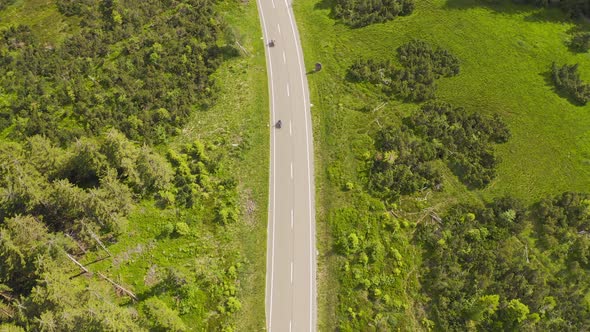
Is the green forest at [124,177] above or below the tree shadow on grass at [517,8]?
below

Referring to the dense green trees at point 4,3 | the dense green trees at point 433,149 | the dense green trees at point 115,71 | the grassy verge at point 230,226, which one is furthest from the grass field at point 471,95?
the dense green trees at point 4,3

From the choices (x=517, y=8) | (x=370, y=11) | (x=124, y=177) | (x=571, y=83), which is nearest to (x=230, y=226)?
(x=124, y=177)

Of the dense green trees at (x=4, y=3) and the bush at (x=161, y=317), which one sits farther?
the dense green trees at (x=4, y=3)

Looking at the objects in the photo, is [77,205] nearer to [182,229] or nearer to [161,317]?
[182,229]

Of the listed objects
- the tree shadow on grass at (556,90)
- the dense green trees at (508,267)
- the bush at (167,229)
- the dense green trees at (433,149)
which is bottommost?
the dense green trees at (508,267)

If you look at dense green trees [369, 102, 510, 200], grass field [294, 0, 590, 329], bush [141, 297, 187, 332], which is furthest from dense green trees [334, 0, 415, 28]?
bush [141, 297, 187, 332]

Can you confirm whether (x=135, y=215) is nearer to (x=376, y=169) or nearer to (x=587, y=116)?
(x=376, y=169)

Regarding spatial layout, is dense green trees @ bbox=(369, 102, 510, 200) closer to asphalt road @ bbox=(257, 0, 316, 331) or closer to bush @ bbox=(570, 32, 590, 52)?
asphalt road @ bbox=(257, 0, 316, 331)

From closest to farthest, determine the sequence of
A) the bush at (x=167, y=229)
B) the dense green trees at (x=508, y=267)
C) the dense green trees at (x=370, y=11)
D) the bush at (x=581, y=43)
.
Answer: the dense green trees at (x=508, y=267), the bush at (x=167, y=229), the bush at (x=581, y=43), the dense green trees at (x=370, y=11)

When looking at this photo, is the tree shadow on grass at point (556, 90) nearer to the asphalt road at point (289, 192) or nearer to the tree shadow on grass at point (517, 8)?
the tree shadow on grass at point (517, 8)
